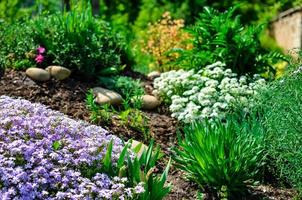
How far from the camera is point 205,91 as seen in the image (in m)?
6.99

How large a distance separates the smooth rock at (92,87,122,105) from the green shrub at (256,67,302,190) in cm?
191

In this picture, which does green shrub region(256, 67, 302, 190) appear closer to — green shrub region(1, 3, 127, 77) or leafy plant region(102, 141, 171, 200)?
leafy plant region(102, 141, 171, 200)

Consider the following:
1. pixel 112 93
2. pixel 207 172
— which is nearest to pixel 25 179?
pixel 207 172

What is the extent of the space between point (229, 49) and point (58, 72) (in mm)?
2102

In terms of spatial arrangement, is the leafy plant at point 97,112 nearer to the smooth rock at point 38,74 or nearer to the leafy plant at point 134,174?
the smooth rock at point 38,74

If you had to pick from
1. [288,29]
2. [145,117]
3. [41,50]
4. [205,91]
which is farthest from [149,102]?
[288,29]

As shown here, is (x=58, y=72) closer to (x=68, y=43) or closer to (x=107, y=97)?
(x=68, y=43)

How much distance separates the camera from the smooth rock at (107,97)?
7.14 meters

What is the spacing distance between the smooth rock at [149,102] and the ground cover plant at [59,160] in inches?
83.7

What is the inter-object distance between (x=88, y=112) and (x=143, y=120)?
23.9 inches

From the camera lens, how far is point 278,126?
17.2ft

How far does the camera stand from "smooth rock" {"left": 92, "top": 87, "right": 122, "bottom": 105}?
7.14m

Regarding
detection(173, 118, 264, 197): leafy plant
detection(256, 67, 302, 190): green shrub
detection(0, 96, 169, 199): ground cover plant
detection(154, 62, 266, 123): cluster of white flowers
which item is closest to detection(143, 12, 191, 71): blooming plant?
detection(154, 62, 266, 123): cluster of white flowers

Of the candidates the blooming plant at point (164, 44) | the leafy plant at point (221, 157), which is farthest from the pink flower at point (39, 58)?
the leafy plant at point (221, 157)
